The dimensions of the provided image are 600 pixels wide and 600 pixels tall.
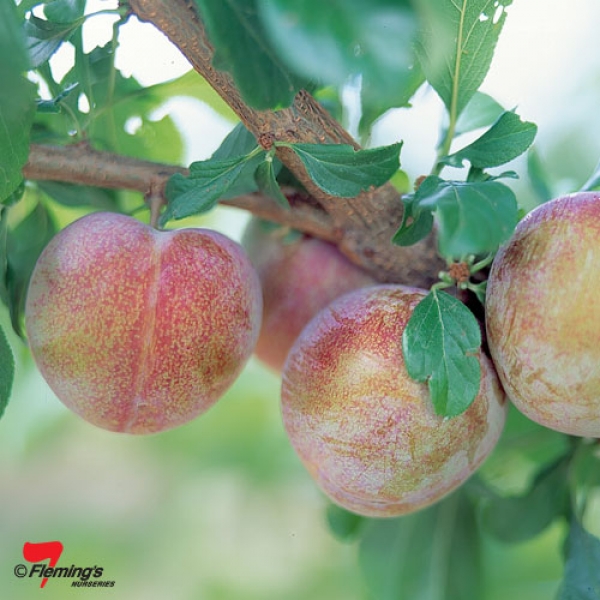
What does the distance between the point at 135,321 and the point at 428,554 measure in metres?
0.64

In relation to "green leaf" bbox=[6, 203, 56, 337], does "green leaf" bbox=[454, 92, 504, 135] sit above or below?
above

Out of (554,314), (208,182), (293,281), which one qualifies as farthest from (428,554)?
(208,182)

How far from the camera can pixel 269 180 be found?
74 centimetres

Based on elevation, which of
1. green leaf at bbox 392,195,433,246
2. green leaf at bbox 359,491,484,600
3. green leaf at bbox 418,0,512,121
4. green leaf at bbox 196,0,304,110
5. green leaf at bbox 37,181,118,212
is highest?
green leaf at bbox 196,0,304,110

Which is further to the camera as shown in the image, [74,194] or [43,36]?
[74,194]

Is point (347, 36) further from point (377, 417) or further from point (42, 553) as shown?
point (42, 553)

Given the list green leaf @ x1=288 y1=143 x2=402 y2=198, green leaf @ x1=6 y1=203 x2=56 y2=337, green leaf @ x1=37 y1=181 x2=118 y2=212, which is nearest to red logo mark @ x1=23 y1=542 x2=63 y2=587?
green leaf @ x1=6 y1=203 x2=56 y2=337

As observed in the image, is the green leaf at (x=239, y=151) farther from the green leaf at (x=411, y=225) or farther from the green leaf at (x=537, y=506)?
the green leaf at (x=537, y=506)

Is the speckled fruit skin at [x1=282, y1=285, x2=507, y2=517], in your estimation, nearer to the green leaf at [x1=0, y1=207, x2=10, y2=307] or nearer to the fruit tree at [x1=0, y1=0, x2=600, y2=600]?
the fruit tree at [x1=0, y1=0, x2=600, y2=600]

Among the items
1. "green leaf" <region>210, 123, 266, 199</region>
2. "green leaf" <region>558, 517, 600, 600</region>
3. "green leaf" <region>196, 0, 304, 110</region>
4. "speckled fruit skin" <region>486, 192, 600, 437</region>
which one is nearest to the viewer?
"green leaf" <region>196, 0, 304, 110</region>

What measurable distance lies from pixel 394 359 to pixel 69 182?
0.42m

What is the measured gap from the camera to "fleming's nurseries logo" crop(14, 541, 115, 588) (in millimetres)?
1051

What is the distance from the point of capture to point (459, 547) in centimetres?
112

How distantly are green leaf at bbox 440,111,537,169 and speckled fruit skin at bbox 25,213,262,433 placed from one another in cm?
27
